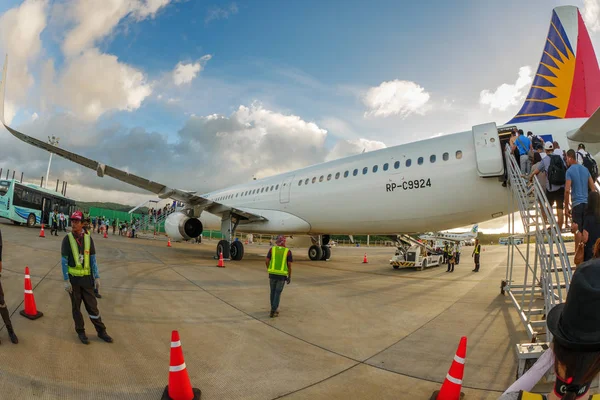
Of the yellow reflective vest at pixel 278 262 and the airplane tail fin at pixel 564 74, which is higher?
the airplane tail fin at pixel 564 74

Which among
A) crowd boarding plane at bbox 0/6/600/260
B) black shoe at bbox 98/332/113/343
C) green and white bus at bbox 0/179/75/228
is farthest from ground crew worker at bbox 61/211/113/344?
green and white bus at bbox 0/179/75/228

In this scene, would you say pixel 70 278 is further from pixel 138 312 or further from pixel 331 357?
pixel 331 357

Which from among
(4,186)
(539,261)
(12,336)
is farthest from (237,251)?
(4,186)

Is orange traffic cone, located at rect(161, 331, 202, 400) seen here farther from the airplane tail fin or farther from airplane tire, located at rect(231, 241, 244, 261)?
airplane tire, located at rect(231, 241, 244, 261)

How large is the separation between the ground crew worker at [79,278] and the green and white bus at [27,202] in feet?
74.6

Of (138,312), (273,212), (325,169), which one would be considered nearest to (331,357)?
(138,312)

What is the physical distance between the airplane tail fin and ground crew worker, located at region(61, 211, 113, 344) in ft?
32.1

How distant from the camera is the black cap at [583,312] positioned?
0.83 m

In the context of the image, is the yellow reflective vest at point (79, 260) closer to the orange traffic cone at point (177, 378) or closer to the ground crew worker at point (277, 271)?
the orange traffic cone at point (177, 378)

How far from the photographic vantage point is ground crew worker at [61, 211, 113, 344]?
4184 mm

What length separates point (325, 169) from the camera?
470 inches

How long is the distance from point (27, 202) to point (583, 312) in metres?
29.3

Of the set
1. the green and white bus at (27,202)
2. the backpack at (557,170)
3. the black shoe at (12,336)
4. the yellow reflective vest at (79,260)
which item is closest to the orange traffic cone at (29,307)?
the black shoe at (12,336)

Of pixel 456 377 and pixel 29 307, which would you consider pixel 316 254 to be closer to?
pixel 29 307
